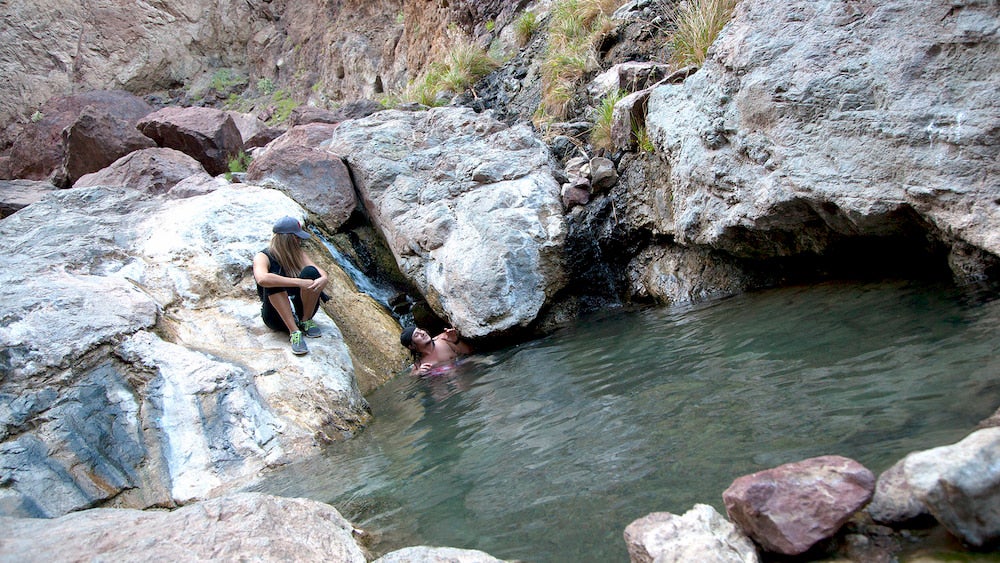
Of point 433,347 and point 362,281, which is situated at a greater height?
point 362,281

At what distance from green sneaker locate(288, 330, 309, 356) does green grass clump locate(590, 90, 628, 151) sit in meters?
4.15

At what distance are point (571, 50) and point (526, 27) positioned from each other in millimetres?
2524

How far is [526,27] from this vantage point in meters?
11.0

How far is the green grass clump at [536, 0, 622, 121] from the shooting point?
8461mm

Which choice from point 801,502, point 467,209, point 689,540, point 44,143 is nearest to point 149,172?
point 467,209

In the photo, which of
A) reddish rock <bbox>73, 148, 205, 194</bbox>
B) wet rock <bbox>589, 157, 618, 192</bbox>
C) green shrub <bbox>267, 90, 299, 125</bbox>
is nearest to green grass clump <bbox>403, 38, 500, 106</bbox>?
reddish rock <bbox>73, 148, 205, 194</bbox>

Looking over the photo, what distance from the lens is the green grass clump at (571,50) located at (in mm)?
8461

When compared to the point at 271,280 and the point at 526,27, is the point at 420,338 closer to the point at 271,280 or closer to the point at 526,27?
the point at 271,280

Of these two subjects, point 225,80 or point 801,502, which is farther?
point 225,80

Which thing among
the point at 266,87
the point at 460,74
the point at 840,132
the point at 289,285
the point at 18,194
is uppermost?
the point at 266,87

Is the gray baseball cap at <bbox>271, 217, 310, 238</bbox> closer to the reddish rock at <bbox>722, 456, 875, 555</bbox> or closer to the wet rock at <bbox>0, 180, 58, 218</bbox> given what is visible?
the reddish rock at <bbox>722, 456, 875, 555</bbox>

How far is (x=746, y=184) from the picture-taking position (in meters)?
5.04

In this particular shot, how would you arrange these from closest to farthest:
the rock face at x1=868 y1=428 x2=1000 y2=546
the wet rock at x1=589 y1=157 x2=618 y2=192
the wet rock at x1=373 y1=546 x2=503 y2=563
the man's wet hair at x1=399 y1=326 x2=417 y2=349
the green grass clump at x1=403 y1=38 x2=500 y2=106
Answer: the rock face at x1=868 y1=428 x2=1000 y2=546 < the wet rock at x1=373 y1=546 x2=503 y2=563 < the man's wet hair at x1=399 y1=326 x2=417 y2=349 < the wet rock at x1=589 y1=157 x2=618 y2=192 < the green grass clump at x1=403 y1=38 x2=500 y2=106

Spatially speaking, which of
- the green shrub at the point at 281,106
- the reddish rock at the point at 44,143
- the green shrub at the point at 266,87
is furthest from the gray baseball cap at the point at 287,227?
the green shrub at the point at 266,87
